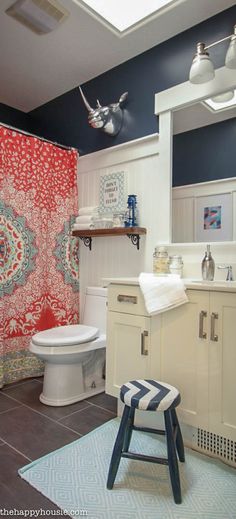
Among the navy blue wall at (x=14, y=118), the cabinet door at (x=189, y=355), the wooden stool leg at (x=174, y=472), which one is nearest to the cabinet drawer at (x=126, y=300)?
the cabinet door at (x=189, y=355)

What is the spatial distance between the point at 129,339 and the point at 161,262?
531 millimetres

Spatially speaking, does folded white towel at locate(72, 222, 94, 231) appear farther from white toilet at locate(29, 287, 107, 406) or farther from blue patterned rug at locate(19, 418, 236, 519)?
blue patterned rug at locate(19, 418, 236, 519)

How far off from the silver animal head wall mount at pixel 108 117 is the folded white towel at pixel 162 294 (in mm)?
1350

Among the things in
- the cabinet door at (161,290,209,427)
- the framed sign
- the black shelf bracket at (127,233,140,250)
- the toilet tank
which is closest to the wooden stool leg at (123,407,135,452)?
the cabinet door at (161,290,209,427)

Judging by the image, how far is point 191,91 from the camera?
1.96m

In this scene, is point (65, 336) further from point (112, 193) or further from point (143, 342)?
point (112, 193)

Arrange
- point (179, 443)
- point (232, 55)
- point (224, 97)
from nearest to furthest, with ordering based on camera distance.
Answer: point (179, 443), point (232, 55), point (224, 97)

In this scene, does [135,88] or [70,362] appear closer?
[70,362]

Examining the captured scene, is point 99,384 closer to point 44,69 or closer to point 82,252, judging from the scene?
point 82,252

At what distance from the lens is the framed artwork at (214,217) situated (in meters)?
1.86

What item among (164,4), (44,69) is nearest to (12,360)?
(44,69)

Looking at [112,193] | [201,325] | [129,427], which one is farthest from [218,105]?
[129,427]

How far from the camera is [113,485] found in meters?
1.31

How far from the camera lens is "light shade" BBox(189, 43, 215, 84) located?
1.70 m
